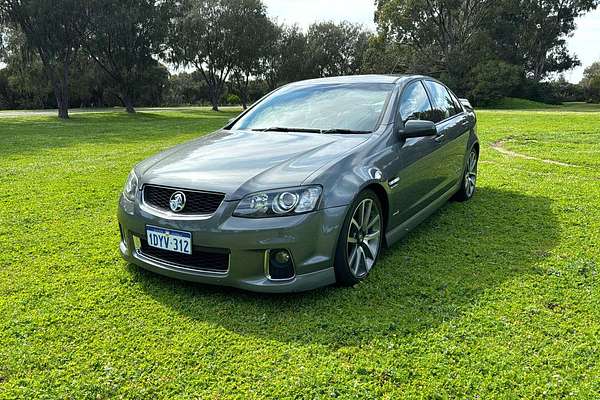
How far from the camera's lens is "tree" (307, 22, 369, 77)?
4972cm

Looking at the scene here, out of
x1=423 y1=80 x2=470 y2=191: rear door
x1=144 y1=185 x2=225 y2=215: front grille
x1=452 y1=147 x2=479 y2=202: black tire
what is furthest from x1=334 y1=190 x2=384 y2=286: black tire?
x1=452 y1=147 x2=479 y2=202: black tire

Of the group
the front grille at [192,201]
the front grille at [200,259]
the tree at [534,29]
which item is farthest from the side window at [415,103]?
the tree at [534,29]

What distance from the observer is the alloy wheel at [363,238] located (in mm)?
3107

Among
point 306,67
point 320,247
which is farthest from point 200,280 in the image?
point 306,67

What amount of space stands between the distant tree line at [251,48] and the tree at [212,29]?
8cm

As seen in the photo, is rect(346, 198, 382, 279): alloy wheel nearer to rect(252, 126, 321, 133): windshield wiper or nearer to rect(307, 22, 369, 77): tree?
rect(252, 126, 321, 133): windshield wiper

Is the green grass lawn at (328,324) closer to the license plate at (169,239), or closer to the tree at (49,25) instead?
the license plate at (169,239)

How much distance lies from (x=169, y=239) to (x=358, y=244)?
129cm

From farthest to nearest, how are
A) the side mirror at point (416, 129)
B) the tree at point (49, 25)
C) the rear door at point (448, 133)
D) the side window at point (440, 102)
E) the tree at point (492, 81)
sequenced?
1. the tree at point (492, 81)
2. the tree at point (49, 25)
3. the side window at point (440, 102)
4. the rear door at point (448, 133)
5. the side mirror at point (416, 129)

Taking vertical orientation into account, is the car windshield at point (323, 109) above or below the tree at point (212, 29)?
below

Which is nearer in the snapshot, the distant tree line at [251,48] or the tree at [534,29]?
the distant tree line at [251,48]

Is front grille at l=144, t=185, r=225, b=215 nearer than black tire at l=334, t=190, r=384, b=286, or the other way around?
front grille at l=144, t=185, r=225, b=215

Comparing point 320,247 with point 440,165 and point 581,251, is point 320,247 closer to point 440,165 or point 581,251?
point 440,165

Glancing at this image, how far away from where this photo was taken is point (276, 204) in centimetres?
274
